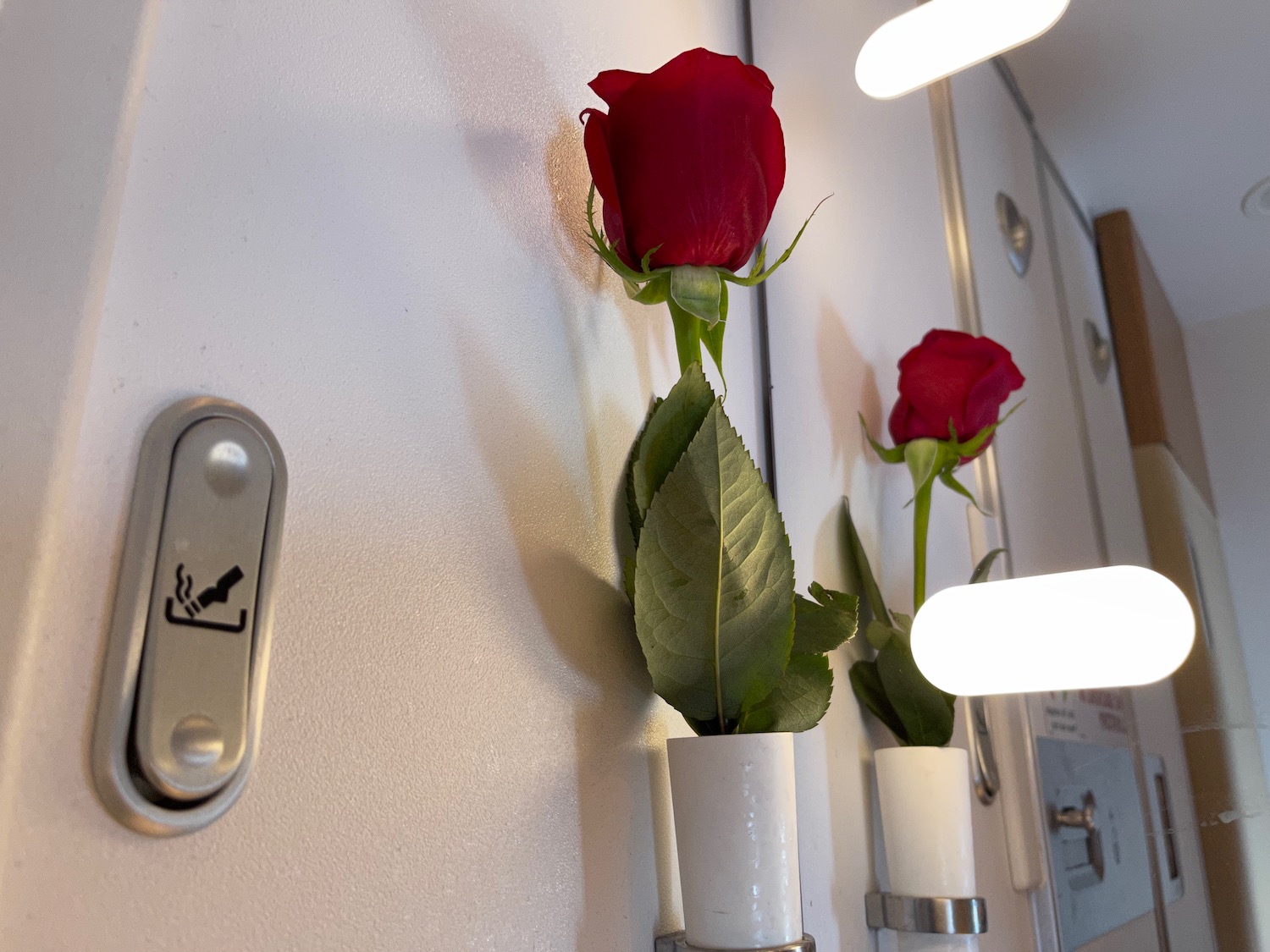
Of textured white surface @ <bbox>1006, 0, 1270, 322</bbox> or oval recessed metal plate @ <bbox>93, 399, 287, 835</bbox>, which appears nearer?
oval recessed metal plate @ <bbox>93, 399, 287, 835</bbox>

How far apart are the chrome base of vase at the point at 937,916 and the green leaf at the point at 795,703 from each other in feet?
0.66

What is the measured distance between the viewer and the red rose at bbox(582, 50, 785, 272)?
37 centimetres

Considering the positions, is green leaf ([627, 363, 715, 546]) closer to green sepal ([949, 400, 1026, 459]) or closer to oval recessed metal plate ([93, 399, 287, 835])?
oval recessed metal plate ([93, 399, 287, 835])

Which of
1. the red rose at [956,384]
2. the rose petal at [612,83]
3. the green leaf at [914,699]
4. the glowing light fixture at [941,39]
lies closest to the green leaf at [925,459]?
the red rose at [956,384]

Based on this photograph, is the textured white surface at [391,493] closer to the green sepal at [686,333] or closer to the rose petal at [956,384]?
the green sepal at [686,333]

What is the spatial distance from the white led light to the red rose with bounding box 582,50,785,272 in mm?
188

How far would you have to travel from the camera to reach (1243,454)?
0.85 meters

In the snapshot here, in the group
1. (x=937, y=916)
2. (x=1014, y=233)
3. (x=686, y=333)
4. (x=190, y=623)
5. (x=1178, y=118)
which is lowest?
(x=937, y=916)

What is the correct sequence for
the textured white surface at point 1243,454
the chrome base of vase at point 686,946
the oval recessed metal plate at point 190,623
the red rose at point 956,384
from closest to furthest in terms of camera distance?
the oval recessed metal plate at point 190,623 < the chrome base of vase at point 686,946 < the red rose at point 956,384 < the textured white surface at point 1243,454

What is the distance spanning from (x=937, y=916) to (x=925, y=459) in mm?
266

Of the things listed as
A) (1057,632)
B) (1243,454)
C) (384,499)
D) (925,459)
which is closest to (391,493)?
(384,499)

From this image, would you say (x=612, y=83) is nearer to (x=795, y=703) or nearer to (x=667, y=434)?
(x=667, y=434)

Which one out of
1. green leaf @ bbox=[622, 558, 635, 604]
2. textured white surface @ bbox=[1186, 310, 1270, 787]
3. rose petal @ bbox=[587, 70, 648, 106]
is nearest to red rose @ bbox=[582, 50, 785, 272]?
rose petal @ bbox=[587, 70, 648, 106]

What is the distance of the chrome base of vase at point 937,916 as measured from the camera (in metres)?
0.49
